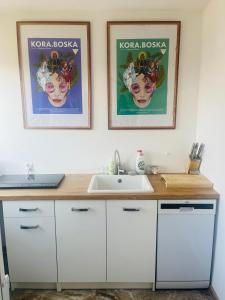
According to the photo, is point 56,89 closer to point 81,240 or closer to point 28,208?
point 28,208

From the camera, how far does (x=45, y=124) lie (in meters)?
2.30

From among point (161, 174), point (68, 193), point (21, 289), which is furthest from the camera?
point (161, 174)

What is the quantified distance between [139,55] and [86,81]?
55 centimetres

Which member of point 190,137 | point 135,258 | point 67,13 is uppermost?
point 67,13

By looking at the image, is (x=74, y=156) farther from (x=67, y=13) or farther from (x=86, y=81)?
(x=67, y=13)

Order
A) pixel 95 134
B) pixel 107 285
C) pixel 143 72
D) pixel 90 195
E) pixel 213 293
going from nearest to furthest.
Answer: pixel 90 195, pixel 213 293, pixel 107 285, pixel 143 72, pixel 95 134

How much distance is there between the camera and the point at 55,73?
87.0 inches

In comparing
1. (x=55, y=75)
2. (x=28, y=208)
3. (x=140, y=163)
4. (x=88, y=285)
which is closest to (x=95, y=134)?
(x=140, y=163)

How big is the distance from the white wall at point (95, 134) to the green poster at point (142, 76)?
0.51 feet

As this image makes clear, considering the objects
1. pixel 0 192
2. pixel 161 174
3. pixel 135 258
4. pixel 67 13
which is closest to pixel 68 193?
pixel 0 192

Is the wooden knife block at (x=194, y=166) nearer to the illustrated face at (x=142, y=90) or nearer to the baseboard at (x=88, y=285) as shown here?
the illustrated face at (x=142, y=90)

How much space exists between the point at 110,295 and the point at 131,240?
1.74ft

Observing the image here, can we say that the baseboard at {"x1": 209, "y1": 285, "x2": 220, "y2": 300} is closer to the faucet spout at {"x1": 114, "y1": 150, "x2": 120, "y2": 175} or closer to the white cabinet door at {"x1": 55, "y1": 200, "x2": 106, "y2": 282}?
the white cabinet door at {"x1": 55, "y1": 200, "x2": 106, "y2": 282}

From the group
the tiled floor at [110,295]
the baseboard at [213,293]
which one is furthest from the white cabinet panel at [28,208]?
the baseboard at [213,293]
